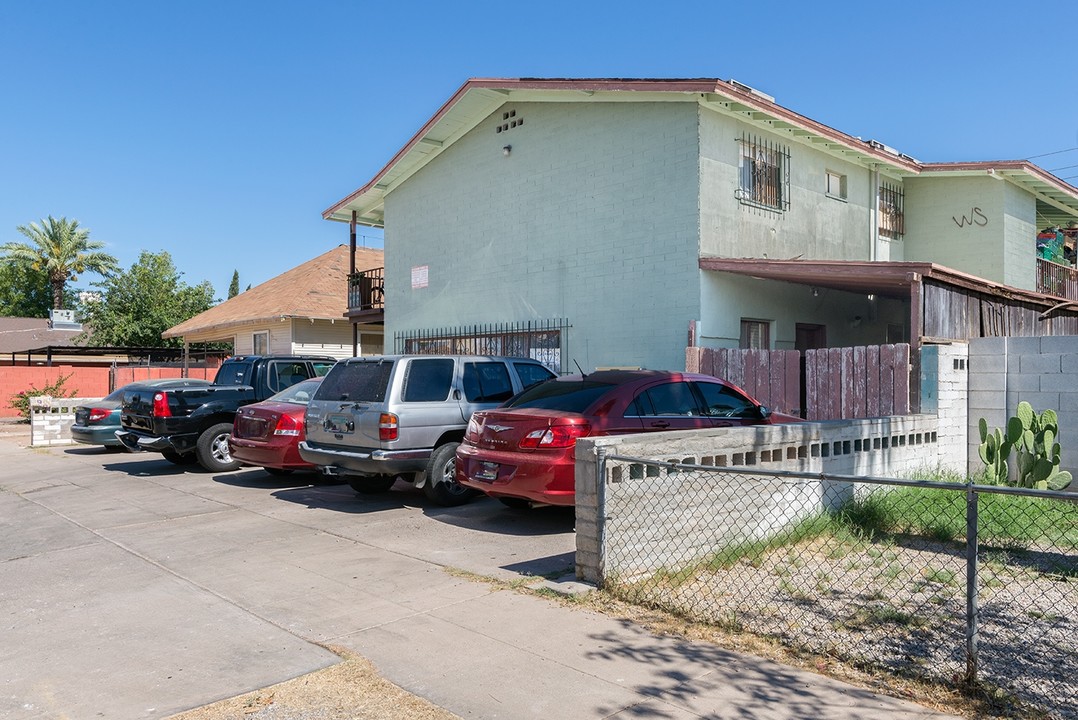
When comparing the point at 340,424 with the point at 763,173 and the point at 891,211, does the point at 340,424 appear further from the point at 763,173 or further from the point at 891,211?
the point at 891,211

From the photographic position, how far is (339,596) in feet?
19.3

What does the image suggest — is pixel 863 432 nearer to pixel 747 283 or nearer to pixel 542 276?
pixel 747 283

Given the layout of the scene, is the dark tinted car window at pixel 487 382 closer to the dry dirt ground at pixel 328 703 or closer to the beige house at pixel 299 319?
the dry dirt ground at pixel 328 703

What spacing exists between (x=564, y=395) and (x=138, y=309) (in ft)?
120

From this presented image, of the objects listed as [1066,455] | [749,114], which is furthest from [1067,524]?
[749,114]

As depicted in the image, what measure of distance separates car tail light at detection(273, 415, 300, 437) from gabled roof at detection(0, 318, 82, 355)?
110 feet

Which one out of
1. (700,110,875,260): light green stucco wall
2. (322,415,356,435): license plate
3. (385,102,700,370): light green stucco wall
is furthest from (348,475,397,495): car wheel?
(700,110,875,260): light green stucco wall

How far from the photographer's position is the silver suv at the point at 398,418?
8867mm

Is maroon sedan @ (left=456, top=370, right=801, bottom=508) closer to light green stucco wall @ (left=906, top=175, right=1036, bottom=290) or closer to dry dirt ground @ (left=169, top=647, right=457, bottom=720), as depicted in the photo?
dry dirt ground @ (left=169, top=647, right=457, bottom=720)

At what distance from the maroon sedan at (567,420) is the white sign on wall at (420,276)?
34.8 ft

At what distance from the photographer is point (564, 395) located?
8.18 m

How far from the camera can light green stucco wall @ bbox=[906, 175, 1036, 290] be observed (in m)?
17.8

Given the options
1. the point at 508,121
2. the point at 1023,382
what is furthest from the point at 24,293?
the point at 1023,382

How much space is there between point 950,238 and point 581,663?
1693 centimetres
